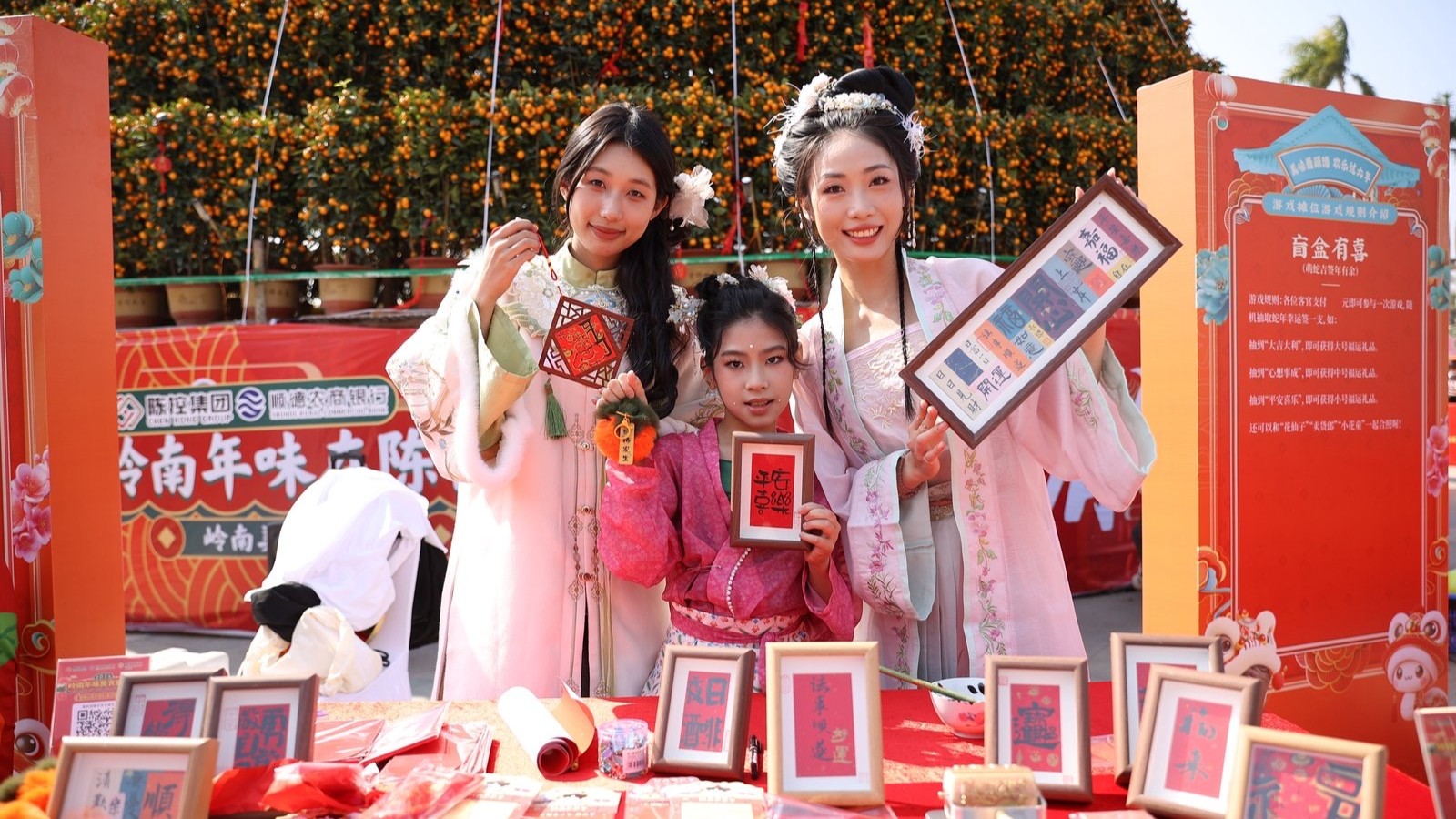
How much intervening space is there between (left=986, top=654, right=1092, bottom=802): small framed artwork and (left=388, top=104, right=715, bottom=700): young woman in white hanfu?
0.98 m

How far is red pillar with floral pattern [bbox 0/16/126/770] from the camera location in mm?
2354

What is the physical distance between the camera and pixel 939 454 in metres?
2.16

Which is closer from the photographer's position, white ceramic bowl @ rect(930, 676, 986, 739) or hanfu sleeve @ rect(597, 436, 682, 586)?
white ceramic bowl @ rect(930, 676, 986, 739)

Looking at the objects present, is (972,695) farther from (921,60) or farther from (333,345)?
(921,60)

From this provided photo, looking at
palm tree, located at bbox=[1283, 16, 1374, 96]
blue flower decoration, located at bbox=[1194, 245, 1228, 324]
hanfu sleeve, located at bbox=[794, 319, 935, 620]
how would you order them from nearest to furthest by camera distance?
hanfu sleeve, located at bbox=[794, 319, 935, 620], blue flower decoration, located at bbox=[1194, 245, 1228, 324], palm tree, located at bbox=[1283, 16, 1374, 96]

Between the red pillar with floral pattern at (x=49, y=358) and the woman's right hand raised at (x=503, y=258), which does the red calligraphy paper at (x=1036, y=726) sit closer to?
the woman's right hand raised at (x=503, y=258)

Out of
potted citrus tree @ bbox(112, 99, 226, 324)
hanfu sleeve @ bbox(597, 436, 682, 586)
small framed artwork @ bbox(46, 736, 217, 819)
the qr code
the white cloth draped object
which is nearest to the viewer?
small framed artwork @ bbox(46, 736, 217, 819)

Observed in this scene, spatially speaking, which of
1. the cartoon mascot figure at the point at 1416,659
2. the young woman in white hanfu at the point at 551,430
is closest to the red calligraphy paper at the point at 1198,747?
the young woman in white hanfu at the point at 551,430

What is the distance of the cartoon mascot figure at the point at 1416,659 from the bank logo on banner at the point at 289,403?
503 centimetres

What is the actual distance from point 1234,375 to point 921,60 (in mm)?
4620

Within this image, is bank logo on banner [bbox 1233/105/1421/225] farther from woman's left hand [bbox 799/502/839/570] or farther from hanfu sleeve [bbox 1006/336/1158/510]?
woman's left hand [bbox 799/502/839/570]

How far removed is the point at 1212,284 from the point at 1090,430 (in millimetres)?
1711

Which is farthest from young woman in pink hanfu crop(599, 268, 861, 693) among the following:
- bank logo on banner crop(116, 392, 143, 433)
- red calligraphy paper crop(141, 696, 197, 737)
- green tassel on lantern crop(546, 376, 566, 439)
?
bank logo on banner crop(116, 392, 143, 433)

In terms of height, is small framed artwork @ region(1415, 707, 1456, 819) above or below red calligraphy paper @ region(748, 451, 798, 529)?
below
